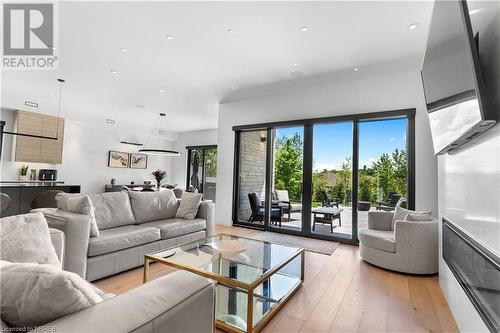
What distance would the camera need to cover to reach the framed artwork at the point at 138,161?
27.6 feet

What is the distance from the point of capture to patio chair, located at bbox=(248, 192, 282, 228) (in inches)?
206

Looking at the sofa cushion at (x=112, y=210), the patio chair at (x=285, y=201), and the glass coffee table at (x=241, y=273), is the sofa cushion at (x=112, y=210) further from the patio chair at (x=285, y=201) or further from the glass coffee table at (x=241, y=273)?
the patio chair at (x=285, y=201)

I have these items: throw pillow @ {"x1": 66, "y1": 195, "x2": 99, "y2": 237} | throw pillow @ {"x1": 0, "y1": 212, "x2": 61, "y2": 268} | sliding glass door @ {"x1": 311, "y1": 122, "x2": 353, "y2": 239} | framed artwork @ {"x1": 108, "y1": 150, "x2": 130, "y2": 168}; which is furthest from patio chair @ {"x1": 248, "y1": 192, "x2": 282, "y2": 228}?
framed artwork @ {"x1": 108, "y1": 150, "x2": 130, "y2": 168}

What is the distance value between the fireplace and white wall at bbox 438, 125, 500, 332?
56 millimetres

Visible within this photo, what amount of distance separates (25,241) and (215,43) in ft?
9.64

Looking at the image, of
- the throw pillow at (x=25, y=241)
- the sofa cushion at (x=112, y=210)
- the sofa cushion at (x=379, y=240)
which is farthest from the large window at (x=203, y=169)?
the throw pillow at (x=25, y=241)

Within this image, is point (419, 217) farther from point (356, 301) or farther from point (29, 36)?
point (29, 36)

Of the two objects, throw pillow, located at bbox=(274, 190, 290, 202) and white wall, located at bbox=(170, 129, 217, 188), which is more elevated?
white wall, located at bbox=(170, 129, 217, 188)

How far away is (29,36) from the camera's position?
3.18 metres

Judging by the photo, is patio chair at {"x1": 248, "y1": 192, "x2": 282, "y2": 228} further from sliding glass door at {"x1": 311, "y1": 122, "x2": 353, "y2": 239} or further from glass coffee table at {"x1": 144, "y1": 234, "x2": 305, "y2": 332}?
glass coffee table at {"x1": 144, "y1": 234, "x2": 305, "y2": 332}

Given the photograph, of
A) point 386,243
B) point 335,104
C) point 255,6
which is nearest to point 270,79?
point 335,104

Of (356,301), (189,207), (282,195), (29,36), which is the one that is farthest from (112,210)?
(282,195)

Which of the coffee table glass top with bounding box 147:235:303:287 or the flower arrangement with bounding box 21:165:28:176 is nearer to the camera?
the coffee table glass top with bounding box 147:235:303:287

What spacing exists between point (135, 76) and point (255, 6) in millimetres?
2965
